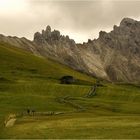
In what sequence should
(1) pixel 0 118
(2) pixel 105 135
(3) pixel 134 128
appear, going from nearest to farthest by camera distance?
(2) pixel 105 135
(3) pixel 134 128
(1) pixel 0 118

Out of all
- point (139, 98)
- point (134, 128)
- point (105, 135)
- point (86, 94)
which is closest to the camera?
point (105, 135)

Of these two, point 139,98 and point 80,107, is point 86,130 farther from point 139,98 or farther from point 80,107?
point 139,98

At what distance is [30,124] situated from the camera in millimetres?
79312

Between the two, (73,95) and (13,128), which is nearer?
(13,128)

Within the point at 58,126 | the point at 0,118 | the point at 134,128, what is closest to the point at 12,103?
the point at 0,118

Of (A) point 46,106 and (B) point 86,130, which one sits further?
(A) point 46,106

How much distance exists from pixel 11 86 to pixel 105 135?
354 ft

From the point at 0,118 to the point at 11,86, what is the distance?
72750mm

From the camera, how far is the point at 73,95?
161m

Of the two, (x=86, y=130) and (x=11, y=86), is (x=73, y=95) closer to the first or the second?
(x=11, y=86)

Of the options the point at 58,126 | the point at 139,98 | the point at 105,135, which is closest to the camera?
the point at 105,135

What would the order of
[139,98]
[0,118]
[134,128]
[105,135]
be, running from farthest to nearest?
[139,98], [0,118], [134,128], [105,135]

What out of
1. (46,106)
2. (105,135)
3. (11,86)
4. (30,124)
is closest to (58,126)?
(30,124)

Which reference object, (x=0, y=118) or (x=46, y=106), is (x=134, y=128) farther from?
(x=46, y=106)
